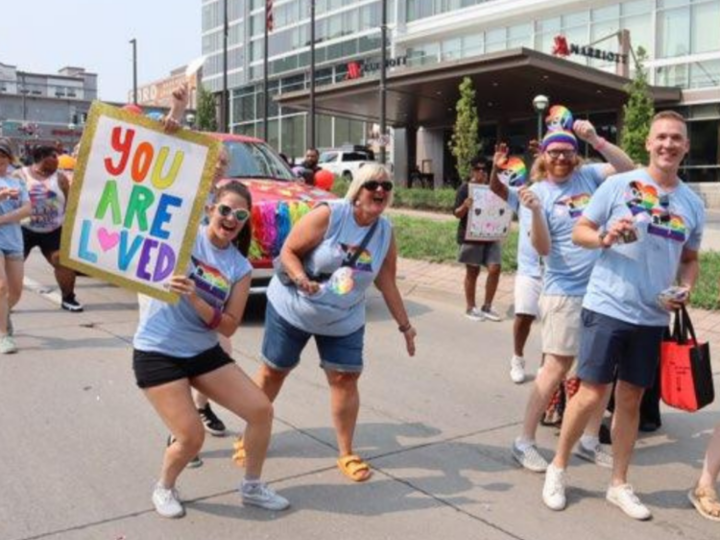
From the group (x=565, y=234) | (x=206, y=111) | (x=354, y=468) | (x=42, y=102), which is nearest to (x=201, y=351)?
(x=354, y=468)

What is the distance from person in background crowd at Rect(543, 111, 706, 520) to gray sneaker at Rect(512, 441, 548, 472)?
0.47 m

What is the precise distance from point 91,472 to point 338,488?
1363mm

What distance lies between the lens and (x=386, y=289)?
459 cm

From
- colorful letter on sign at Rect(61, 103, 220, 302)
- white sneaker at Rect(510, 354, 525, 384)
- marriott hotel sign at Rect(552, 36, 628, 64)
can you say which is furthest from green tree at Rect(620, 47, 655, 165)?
colorful letter on sign at Rect(61, 103, 220, 302)

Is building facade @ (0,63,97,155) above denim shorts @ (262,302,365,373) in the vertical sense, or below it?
above

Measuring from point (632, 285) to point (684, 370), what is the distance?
1.82 feet

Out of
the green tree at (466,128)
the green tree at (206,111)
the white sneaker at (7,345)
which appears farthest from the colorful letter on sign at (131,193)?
the green tree at (206,111)

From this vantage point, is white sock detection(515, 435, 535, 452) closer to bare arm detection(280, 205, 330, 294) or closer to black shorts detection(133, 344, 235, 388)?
bare arm detection(280, 205, 330, 294)

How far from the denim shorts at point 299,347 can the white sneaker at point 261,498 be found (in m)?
0.73

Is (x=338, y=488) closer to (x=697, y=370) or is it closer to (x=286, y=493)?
(x=286, y=493)

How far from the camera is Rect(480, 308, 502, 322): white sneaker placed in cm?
919

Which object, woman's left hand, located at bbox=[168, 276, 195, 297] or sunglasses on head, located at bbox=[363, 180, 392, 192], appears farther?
sunglasses on head, located at bbox=[363, 180, 392, 192]

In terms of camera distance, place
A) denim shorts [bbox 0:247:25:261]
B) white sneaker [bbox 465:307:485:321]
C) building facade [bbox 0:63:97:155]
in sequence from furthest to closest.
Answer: building facade [bbox 0:63:97:155]
white sneaker [bbox 465:307:485:321]
denim shorts [bbox 0:247:25:261]

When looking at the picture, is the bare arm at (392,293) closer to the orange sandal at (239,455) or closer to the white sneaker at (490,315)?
the orange sandal at (239,455)
